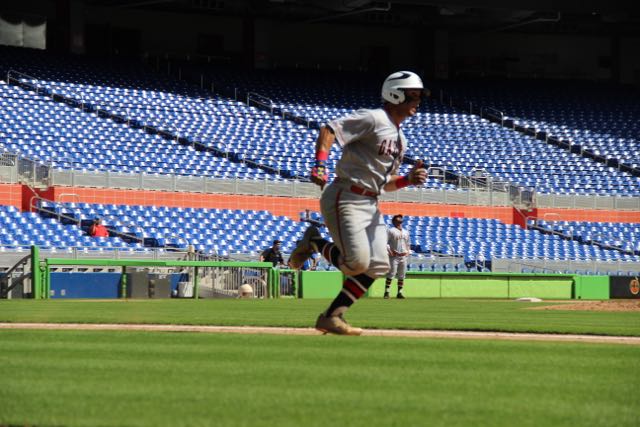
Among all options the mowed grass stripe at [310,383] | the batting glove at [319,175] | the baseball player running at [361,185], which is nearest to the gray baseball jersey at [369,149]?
the baseball player running at [361,185]

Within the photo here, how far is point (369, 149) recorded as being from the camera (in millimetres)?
9453

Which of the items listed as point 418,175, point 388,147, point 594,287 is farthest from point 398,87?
point 594,287

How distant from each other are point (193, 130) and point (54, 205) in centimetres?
1019

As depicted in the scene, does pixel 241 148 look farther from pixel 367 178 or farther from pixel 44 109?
pixel 367 178

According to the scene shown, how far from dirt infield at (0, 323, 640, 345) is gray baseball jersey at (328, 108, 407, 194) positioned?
1450 millimetres

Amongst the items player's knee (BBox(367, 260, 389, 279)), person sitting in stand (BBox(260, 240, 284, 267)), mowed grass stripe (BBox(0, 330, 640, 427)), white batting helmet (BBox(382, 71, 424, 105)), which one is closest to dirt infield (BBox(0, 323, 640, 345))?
player's knee (BBox(367, 260, 389, 279))

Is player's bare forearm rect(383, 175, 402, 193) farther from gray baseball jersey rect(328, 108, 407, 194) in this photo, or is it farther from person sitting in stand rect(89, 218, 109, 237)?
person sitting in stand rect(89, 218, 109, 237)

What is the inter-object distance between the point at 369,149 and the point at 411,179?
0.46 m

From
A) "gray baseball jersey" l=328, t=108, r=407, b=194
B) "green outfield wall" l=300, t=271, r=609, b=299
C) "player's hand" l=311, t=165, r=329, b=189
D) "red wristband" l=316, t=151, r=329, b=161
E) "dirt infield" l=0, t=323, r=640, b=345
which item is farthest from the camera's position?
"green outfield wall" l=300, t=271, r=609, b=299

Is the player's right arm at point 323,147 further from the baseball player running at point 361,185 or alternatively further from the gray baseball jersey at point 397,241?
the gray baseball jersey at point 397,241

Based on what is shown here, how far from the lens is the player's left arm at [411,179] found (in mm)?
9523

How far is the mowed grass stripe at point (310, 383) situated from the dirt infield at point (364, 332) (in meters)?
1.28

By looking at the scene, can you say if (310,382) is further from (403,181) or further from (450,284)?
(450,284)

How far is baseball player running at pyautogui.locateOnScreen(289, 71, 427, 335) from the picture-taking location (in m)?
9.26
